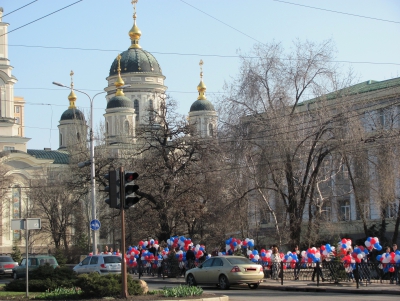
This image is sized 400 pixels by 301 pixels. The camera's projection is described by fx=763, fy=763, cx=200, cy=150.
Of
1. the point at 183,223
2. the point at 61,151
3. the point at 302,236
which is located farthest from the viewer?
the point at 61,151

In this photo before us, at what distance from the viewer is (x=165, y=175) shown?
43.8 m

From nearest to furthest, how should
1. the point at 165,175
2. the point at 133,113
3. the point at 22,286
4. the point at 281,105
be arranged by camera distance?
1. the point at 22,286
2. the point at 281,105
3. the point at 165,175
4. the point at 133,113

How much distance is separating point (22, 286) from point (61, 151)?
260ft

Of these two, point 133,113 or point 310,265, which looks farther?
point 133,113

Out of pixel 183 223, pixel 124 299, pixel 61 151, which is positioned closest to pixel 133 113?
pixel 61 151

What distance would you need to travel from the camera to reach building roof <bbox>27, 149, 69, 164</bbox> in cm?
9921

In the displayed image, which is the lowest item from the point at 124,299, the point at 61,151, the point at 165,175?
the point at 124,299

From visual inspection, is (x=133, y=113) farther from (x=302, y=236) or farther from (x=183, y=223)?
(x=302, y=236)

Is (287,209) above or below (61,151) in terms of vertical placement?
below

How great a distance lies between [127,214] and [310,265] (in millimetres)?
19326

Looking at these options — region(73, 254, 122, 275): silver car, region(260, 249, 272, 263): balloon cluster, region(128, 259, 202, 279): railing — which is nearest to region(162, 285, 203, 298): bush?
region(260, 249, 272, 263): balloon cluster

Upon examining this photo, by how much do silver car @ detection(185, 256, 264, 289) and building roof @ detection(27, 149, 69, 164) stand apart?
7284 centimetres

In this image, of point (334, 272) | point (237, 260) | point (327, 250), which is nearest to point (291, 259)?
point (327, 250)

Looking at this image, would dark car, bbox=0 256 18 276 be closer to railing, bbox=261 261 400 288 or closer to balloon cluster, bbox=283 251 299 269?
balloon cluster, bbox=283 251 299 269
